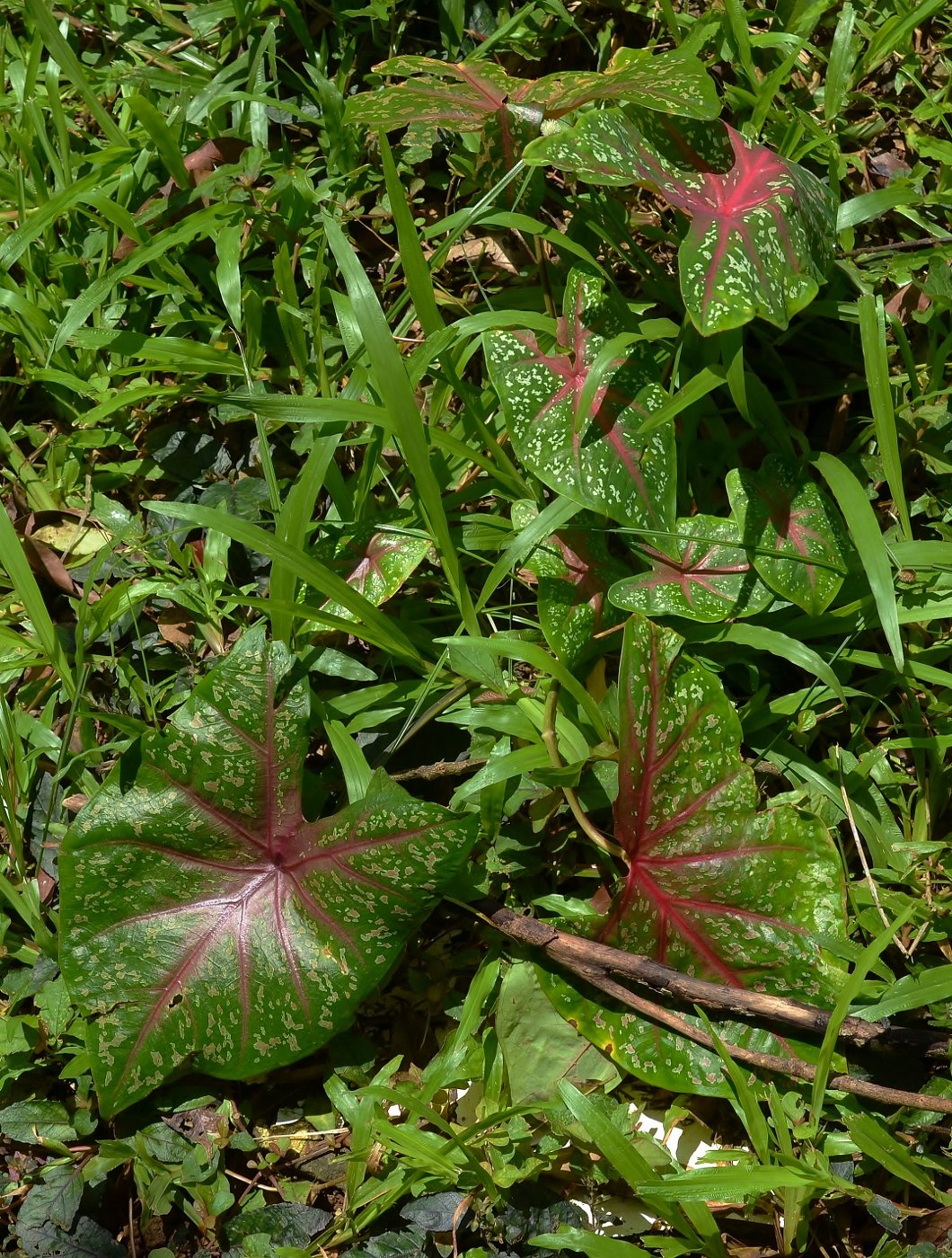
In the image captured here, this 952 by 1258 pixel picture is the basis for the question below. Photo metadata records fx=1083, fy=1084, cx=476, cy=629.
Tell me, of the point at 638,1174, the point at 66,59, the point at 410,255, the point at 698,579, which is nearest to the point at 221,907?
the point at 638,1174

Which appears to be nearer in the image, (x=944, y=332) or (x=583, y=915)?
(x=583, y=915)

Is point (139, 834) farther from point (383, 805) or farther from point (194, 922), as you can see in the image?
point (383, 805)

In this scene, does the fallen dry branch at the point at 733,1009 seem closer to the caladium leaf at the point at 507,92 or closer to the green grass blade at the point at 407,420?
the green grass blade at the point at 407,420

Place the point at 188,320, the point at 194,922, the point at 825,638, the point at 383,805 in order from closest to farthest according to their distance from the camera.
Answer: the point at 383,805
the point at 194,922
the point at 825,638
the point at 188,320

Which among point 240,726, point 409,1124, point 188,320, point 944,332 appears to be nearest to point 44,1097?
point 409,1124

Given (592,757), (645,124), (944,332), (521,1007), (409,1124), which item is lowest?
(409,1124)

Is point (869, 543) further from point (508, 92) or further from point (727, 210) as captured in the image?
point (508, 92)

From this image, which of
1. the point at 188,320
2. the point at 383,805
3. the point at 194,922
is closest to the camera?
the point at 383,805
